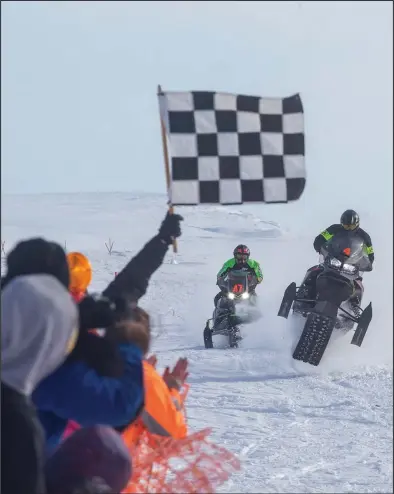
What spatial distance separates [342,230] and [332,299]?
1.00 m

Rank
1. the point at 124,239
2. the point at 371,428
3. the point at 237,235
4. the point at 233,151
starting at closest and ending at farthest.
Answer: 1. the point at 233,151
2. the point at 371,428
3. the point at 124,239
4. the point at 237,235

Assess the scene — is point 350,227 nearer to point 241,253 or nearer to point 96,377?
point 241,253

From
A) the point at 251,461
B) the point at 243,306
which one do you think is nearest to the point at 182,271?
the point at 243,306

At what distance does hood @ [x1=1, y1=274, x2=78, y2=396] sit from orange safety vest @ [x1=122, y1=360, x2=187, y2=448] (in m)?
0.78

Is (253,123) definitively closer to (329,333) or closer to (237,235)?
(329,333)

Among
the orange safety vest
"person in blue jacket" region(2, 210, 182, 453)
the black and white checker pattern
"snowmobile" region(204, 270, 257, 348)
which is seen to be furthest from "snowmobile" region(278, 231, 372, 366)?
"person in blue jacket" region(2, 210, 182, 453)

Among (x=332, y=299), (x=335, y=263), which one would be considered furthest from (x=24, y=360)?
(x=335, y=263)

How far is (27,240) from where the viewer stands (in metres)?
3.10

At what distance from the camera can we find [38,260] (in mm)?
3027

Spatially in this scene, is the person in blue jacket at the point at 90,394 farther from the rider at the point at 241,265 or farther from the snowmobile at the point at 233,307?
the rider at the point at 241,265

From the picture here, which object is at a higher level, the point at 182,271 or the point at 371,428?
the point at 371,428

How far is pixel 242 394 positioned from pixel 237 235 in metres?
31.6

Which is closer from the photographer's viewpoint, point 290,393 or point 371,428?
point 371,428

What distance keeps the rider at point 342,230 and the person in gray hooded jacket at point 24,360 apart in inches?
266
